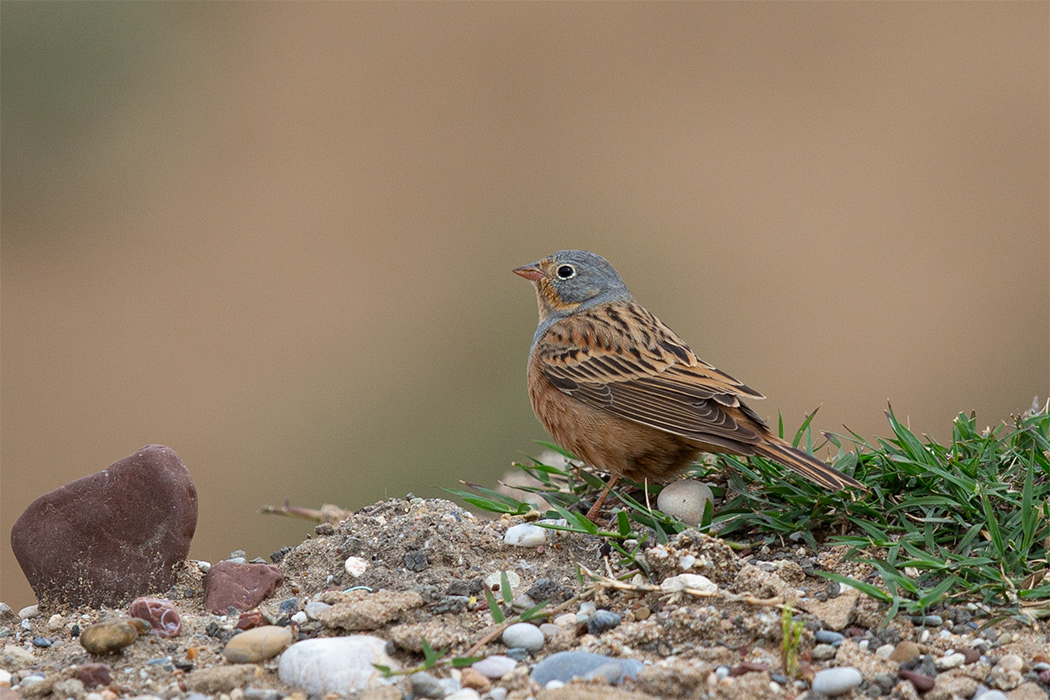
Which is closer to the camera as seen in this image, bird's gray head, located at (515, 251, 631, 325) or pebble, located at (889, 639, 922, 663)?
pebble, located at (889, 639, 922, 663)

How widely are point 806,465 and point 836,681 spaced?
4.42 ft

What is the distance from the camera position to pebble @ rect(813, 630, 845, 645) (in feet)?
12.5

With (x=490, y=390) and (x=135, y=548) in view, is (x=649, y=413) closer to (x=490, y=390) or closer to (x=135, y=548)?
(x=135, y=548)

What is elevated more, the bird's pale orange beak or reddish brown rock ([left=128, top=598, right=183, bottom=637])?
the bird's pale orange beak

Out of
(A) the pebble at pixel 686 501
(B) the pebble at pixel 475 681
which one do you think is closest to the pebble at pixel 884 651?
(A) the pebble at pixel 686 501

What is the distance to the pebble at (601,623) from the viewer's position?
3.96m

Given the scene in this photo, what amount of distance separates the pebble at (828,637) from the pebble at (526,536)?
128cm

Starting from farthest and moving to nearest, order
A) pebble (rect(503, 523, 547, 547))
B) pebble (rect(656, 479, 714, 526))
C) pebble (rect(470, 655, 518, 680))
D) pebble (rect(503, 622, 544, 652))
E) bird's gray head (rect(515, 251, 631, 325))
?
bird's gray head (rect(515, 251, 631, 325)), pebble (rect(656, 479, 714, 526)), pebble (rect(503, 523, 547, 547)), pebble (rect(503, 622, 544, 652)), pebble (rect(470, 655, 518, 680))

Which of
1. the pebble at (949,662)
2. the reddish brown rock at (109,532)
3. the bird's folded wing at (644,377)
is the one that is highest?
the bird's folded wing at (644,377)

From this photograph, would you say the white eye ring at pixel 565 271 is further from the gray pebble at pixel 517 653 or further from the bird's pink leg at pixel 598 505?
the gray pebble at pixel 517 653

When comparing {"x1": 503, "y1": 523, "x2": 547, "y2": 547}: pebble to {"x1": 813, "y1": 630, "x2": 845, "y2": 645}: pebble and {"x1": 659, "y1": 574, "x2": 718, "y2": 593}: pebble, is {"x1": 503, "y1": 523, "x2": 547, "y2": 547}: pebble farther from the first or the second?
{"x1": 813, "y1": 630, "x2": 845, "y2": 645}: pebble

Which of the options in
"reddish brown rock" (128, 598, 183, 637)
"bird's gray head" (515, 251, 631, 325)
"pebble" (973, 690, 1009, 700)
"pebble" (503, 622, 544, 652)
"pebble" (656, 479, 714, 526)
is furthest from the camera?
"bird's gray head" (515, 251, 631, 325)

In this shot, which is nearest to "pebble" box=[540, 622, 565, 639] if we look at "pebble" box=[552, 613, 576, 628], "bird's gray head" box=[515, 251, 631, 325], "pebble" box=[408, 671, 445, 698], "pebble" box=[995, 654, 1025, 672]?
"pebble" box=[552, 613, 576, 628]

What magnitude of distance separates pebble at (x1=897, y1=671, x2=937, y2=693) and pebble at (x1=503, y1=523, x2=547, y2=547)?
1598 millimetres
